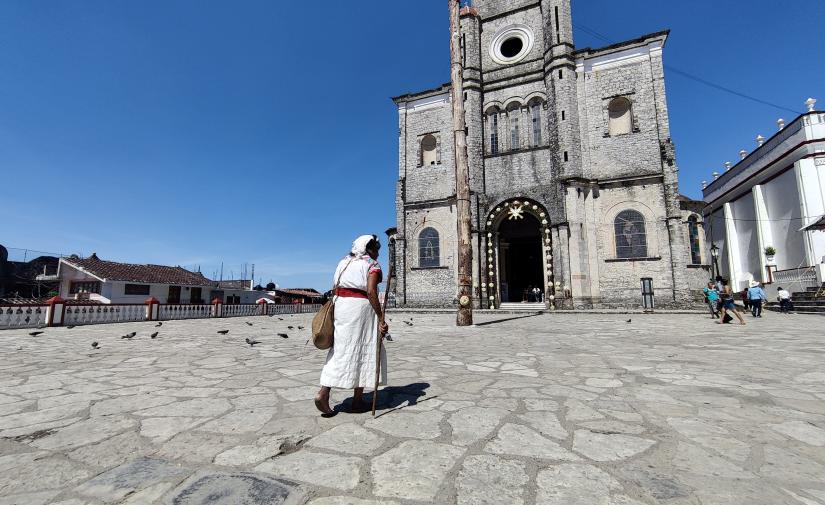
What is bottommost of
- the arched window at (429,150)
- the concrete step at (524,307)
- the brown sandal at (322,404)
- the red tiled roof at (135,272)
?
the brown sandal at (322,404)

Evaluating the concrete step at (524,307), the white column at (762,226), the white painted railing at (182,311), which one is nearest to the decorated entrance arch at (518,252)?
the concrete step at (524,307)

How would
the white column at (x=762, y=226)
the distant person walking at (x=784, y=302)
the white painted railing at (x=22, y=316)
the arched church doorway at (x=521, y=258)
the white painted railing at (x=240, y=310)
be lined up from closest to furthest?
the white painted railing at (x=22, y=316) < the distant person walking at (x=784, y=302) < the white painted railing at (x=240, y=310) < the arched church doorway at (x=521, y=258) < the white column at (x=762, y=226)

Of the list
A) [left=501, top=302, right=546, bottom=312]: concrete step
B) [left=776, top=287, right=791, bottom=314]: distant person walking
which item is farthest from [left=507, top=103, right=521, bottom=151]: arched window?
[left=776, top=287, right=791, bottom=314]: distant person walking

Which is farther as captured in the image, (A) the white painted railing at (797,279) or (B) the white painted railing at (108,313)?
(A) the white painted railing at (797,279)

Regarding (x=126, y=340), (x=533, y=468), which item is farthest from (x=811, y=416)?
(x=126, y=340)

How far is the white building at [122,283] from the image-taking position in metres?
26.7

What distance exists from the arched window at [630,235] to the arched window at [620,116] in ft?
14.4

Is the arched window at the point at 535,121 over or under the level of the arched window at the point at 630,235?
over

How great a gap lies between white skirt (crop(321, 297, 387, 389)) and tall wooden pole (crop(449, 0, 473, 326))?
7.32m

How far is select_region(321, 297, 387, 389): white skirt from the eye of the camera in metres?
2.79

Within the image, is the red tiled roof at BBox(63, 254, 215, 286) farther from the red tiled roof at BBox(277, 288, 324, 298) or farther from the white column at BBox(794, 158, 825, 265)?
the white column at BBox(794, 158, 825, 265)

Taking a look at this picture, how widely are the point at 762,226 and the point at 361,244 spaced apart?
31.3 metres

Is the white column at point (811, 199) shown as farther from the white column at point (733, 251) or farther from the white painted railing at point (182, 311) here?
the white painted railing at point (182, 311)

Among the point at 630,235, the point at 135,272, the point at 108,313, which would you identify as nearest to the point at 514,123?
the point at 630,235
